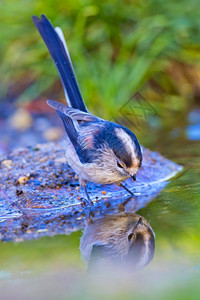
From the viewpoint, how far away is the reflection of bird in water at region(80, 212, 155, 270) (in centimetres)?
329

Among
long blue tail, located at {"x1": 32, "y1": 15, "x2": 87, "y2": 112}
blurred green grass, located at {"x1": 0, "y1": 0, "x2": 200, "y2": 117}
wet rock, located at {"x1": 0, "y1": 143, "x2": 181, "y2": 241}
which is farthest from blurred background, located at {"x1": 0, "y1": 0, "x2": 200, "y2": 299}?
long blue tail, located at {"x1": 32, "y1": 15, "x2": 87, "y2": 112}

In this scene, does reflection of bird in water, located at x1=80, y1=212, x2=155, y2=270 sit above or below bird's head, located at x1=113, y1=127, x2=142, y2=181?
below

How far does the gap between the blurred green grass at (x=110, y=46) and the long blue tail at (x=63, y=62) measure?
107 inches

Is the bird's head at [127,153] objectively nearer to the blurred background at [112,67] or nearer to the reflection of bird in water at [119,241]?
the reflection of bird in water at [119,241]

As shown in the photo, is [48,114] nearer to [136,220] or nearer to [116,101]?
[116,101]

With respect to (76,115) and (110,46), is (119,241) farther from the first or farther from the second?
(110,46)

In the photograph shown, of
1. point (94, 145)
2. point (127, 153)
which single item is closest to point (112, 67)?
point (94, 145)

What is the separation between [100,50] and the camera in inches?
331

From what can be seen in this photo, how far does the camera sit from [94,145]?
4.46 m

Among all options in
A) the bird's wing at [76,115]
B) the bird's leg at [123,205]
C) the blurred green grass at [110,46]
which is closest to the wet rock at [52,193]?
the bird's leg at [123,205]

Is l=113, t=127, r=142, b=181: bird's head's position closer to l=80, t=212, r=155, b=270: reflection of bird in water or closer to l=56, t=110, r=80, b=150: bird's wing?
l=80, t=212, r=155, b=270: reflection of bird in water

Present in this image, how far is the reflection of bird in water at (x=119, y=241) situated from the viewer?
3.29m

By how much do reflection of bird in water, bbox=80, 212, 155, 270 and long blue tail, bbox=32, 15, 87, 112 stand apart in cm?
135

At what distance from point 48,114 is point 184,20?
2.56 m
